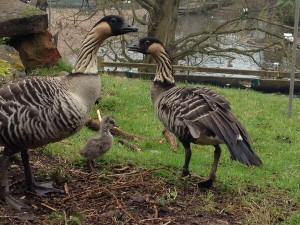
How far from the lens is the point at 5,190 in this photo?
551 cm

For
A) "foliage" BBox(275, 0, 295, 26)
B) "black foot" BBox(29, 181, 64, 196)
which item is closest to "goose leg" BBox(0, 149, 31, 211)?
"black foot" BBox(29, 181, 64, 196)

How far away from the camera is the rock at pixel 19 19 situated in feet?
38.6

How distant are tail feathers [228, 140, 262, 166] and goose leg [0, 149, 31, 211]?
215 centimetres

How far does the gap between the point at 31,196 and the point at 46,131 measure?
2.89 feet

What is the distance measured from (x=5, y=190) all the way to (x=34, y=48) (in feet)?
25.5

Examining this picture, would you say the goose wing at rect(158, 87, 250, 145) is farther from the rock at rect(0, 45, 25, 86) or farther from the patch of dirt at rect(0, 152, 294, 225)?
the rock at rect(0, 45, 25, 86)

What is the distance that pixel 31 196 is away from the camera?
5801 millimetres

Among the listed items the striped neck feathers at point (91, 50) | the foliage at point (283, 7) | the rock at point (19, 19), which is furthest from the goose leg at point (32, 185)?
the foliage at point (283, 7)

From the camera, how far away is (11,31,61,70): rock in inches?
501

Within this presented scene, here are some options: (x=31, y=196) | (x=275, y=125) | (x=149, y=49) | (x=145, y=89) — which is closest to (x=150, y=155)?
(x=149, y=49)

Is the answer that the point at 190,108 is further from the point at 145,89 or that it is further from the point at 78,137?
the point at 145,89

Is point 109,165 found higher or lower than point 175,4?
lower

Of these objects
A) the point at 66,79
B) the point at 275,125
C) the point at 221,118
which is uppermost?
the point at 66,79

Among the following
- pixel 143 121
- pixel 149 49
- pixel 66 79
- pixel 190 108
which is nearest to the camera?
pixel 66 79
